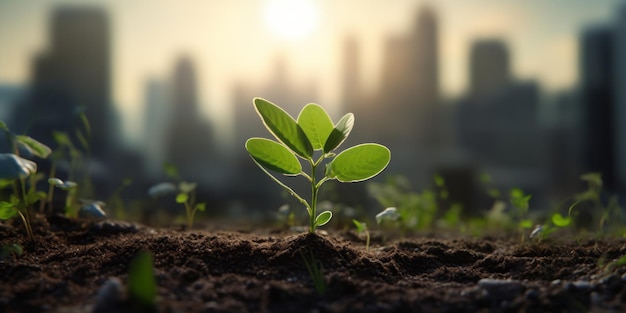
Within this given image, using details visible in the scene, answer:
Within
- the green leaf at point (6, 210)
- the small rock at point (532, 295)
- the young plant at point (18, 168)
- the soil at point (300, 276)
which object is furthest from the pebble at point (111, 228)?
the small rock at point (532, 295)

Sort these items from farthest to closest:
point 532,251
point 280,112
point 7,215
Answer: point 532,251 < point 7,215 < point 280,112

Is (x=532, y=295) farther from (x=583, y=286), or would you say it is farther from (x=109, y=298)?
(x=109, y=298)

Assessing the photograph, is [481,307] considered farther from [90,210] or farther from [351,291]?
[90,210]

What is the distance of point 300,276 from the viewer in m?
1.28

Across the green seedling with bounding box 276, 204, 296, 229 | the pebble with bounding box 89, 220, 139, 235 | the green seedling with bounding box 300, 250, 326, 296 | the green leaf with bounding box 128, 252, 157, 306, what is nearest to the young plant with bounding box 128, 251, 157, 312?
the green leaf with bounding box 128, 252, 157, 306

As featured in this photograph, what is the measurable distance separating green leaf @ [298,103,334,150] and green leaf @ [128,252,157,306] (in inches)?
23.5

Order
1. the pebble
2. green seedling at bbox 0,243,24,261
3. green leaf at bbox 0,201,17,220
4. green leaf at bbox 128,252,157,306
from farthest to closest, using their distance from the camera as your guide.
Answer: the pebble < green leaf at bbox 0,201,17,220 < green seedling at bbox 0,243,24,261 < green leaf at bbox 128,252,157,306

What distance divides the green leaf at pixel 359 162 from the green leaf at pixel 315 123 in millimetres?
Result: 73

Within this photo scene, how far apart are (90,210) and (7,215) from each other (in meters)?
0.23

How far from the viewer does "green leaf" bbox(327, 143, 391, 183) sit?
1.39 meters

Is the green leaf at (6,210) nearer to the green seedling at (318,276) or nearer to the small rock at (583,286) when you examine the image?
the green seedling at (318,276)

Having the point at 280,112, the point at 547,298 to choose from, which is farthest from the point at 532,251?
the point at 280,112

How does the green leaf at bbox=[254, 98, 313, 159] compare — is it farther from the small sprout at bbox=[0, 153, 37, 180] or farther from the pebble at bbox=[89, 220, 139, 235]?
the pebble at bbox=[89, 220, 139, 235]

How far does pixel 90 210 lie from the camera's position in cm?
165
